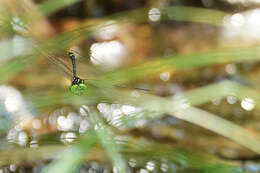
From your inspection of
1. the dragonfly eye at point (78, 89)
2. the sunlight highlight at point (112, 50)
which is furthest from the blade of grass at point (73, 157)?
the sunlight highlight at point (112, 50)

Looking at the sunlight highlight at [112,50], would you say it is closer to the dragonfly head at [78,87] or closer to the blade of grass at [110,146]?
the dragonfly head at [78,87]

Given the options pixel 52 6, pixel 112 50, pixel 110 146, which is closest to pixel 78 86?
pixel 110 146

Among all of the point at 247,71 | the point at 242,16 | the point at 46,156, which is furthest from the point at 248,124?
the point at 46,156

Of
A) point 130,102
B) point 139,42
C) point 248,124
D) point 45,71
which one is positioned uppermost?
point 139,42

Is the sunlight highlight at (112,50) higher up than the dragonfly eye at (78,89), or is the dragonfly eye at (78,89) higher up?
the sunlight highlight at (112,50)

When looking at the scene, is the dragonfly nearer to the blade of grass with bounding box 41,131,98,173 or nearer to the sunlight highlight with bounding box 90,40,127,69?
the blade of grass with bounding box 41,131,98,173

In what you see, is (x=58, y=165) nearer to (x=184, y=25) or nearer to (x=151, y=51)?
(x=151, y=51)

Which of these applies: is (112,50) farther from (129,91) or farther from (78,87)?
(78,87)
